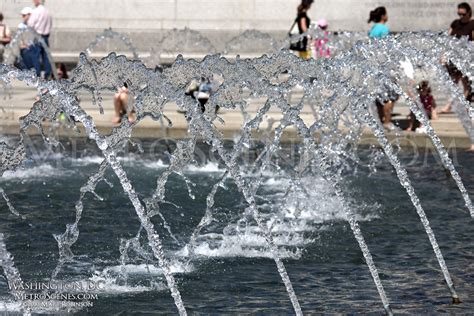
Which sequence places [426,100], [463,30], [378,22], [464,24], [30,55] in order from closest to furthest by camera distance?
[426,100]
[378,22]
[463,30]
[464,24]
[30,55]

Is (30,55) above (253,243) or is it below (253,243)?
below

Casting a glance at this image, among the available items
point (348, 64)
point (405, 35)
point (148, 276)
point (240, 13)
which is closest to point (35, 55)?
point (240, 13)

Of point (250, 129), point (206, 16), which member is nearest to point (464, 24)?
point (250, 129)

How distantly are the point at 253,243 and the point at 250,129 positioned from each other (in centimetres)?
181

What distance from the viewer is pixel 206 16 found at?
2697cm

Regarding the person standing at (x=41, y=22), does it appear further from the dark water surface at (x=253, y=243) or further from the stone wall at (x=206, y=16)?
the dark water surface at (x=253, y=243)

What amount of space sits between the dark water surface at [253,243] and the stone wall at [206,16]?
10548 millimetres

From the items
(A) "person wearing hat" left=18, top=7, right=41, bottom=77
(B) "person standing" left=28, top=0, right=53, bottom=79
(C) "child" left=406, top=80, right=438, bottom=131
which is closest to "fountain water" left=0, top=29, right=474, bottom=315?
(C) "child" left=406, top=80, right=438, bottom=131

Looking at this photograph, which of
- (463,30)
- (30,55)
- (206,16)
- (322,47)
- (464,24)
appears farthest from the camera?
(206,16)

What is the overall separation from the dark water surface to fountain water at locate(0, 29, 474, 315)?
0.31ft

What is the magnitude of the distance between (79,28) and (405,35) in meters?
13.7

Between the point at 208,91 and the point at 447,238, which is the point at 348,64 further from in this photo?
the point at 208,91

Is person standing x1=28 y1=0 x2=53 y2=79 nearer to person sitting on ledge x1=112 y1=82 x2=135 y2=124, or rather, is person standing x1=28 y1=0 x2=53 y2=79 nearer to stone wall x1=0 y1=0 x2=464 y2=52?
stone wall x1=0 y1=0 x2=464 y2=52

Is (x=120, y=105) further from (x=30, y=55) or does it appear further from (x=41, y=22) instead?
(x=41, y=22)
